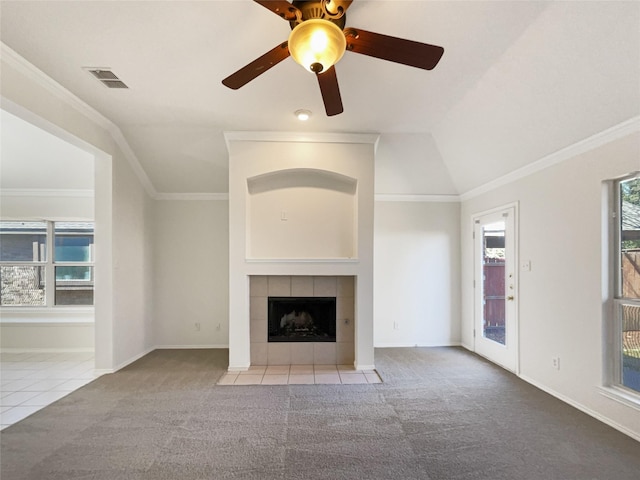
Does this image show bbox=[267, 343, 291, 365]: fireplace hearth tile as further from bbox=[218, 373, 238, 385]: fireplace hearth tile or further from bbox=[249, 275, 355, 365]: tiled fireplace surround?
bbox=[218, 373, 238, 385]: fireplace hearth tile

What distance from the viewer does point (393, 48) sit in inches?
71.2

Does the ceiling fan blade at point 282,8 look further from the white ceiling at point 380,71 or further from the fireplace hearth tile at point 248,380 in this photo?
the fireplace hearth tile at point 248,380

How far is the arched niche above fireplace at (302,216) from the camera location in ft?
13.6

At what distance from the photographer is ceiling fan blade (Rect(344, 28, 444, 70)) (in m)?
1.74

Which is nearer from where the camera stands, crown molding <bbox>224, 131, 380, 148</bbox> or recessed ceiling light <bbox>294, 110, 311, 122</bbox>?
recessed ceiling light <bbox>294, 110, 311, 122</bbox>

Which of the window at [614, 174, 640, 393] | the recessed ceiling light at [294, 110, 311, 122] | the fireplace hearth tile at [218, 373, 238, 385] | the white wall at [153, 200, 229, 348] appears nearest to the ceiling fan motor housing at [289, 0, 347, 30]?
the recessed ceiling light at [294, 110, 311, 122]

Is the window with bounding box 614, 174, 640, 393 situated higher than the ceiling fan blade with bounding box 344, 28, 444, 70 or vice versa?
the ceiling fan blade with bounding box 344, 28, 444, 70

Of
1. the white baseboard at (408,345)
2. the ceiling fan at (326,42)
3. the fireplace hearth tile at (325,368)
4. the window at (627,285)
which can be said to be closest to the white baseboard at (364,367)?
the fireplace hearth tile at (325,368)

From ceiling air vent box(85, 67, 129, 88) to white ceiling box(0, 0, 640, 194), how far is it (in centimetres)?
7

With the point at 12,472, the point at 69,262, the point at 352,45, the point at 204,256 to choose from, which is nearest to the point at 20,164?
the point at 69,262

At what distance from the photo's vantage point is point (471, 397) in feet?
10.5

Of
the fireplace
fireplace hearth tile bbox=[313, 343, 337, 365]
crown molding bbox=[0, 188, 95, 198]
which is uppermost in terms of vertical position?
crown molding bbox=[0, 188, 95, 198]

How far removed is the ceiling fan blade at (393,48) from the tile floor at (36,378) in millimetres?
3844

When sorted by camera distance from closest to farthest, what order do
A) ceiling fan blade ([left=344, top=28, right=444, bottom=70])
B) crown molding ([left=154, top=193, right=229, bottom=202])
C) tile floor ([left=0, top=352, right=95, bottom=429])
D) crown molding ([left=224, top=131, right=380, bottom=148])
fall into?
ceiling fan blade ([left=344, top=28, right=444, bottom=70]) < tile floor ([left=0, top=352, right=95, bottom=429]) < crown molding ([left=224, top=131, right=380, bottom=148]) < crown molding ([left=154, top=193, right=229, bottom=202])
